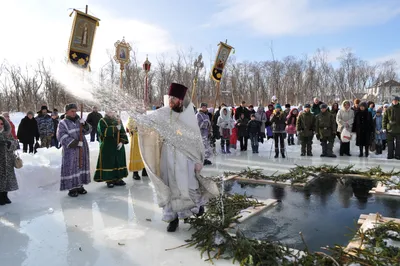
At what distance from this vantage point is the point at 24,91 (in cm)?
3462

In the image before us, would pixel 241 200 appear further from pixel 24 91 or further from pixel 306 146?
pixel 24 91

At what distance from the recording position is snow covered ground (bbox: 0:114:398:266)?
11.1 feet

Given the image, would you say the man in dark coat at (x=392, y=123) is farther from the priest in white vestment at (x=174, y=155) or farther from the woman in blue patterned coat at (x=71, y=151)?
the woman in blue patterned coat at (x=71, y=151)

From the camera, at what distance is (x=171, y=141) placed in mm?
3994

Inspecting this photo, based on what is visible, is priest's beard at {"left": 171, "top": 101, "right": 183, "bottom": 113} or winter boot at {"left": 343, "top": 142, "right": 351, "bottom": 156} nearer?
priest's beard at {"left": 171, "top": 101, "right": 183, "bottom": 113}

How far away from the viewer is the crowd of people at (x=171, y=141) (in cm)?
402

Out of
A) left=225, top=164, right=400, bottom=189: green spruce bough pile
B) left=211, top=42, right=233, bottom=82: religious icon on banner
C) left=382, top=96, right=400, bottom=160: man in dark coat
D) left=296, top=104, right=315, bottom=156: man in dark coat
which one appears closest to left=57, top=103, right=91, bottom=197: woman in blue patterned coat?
left=225, top=164, right=400, bottom=189: green spruce bough pile

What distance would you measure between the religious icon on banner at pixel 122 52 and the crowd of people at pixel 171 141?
1.97 m

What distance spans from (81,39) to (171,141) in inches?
148

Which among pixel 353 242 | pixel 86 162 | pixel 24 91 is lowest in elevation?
pixel 353 242

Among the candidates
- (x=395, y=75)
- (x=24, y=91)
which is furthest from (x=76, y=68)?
(x=395, y=75)

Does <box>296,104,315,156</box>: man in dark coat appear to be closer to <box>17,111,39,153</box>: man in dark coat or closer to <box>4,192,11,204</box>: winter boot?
<box>4,192,11,204</box>: winter boot

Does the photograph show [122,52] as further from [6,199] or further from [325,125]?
[325,125]

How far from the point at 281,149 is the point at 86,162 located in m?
6.15
